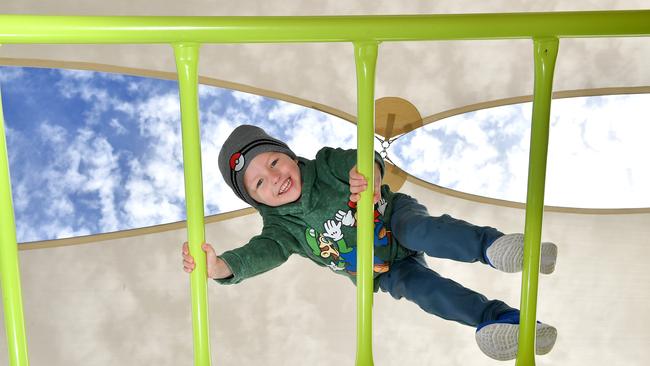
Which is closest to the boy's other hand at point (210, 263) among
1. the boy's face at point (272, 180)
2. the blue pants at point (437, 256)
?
the boy's face at point (272, 180)

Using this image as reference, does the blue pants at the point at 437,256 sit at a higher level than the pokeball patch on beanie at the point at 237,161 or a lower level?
lower

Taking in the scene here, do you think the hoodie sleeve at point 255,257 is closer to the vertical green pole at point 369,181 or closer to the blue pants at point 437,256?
the blue pants at point 437,256

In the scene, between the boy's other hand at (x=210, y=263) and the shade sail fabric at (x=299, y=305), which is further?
the shade sail fabric at (x=299, y=305)

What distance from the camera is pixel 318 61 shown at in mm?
1614

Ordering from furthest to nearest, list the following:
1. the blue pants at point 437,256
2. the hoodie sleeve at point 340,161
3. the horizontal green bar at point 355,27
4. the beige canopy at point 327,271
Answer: the beige canopy at point 327,271, the hoodie sleeve at point 340,161, the blue pants at point 437,256, the horizontal green bar at point 355,27

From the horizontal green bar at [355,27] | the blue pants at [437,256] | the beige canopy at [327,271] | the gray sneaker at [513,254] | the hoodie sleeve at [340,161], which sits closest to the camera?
the horizontal green bar at [355,27]

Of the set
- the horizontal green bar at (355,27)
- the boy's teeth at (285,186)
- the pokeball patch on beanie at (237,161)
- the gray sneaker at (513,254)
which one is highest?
the horizontal green bar at (355,27)

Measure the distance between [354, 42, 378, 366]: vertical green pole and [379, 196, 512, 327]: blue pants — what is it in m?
0.22

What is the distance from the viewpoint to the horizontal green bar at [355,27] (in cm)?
63

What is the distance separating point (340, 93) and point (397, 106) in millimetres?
147

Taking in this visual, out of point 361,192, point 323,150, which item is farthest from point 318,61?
point 361,192

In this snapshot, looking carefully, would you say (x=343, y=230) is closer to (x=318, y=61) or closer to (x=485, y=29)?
(x=485, y=29)

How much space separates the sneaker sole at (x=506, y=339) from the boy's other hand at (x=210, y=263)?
1.11ft

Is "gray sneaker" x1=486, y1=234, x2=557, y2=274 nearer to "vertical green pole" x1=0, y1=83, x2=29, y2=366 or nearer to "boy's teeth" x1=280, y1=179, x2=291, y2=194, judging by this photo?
"boy's teeth" x1=280, y1=179, x2=291, y2=194
